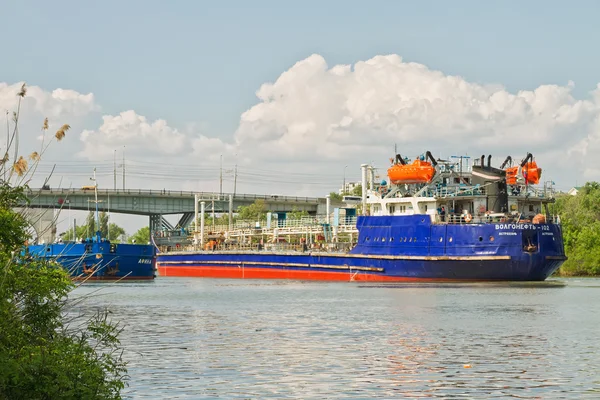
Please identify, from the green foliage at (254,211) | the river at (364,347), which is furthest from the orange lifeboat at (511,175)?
the green foliage at (254,211)

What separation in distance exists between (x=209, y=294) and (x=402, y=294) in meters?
11.8

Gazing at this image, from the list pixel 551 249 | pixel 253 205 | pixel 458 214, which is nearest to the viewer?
pixel 551 249

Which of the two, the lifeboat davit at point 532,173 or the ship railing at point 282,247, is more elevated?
the lifeboat davit at point 532,173

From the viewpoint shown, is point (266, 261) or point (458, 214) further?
point (266, 261)

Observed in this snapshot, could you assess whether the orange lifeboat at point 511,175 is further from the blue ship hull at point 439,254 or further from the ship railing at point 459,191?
the blue ship hull at point 439,254

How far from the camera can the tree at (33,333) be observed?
14.0 m

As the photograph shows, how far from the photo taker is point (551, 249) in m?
63.6

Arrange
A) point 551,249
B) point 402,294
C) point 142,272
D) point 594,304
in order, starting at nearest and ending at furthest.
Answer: point 594,304
point 402,294
point 551,249
point 142,272

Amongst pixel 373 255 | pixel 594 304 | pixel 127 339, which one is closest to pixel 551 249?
pixel 373 255

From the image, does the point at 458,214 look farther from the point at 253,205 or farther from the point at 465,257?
the point at 253,205

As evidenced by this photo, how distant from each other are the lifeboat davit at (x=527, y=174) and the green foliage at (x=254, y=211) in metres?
69.3

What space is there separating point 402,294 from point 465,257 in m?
11.6

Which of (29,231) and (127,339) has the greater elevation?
(29,231)

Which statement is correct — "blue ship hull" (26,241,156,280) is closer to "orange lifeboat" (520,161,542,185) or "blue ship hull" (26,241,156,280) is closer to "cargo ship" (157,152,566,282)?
"cargo ship" (157,152,566,282)
